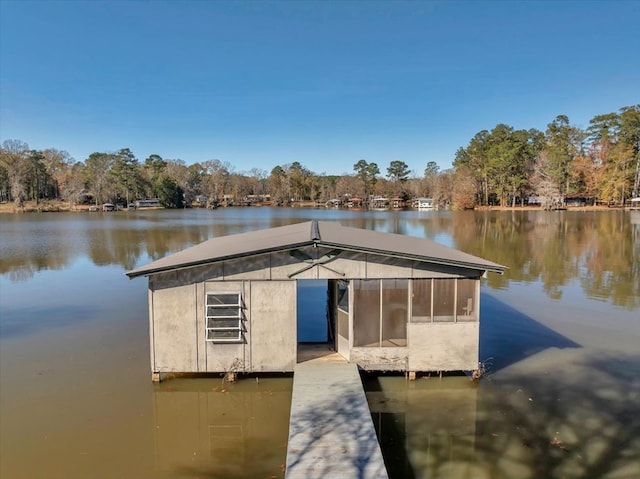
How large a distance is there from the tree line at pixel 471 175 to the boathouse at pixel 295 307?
77.3 metres

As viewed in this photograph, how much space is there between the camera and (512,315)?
602 inches

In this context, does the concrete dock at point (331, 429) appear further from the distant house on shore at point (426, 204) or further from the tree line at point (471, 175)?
the distant house on shore at point (426, 204)

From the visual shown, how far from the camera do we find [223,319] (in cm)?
914

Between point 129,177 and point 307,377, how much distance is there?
96635mm

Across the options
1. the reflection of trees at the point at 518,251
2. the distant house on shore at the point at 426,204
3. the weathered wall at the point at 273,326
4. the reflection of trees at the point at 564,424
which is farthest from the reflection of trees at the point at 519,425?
the distant house on shore at the point at 426,204

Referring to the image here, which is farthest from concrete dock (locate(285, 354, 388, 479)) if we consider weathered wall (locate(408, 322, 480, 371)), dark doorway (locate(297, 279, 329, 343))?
dark doorway (locate(297, 279, 329, 343))

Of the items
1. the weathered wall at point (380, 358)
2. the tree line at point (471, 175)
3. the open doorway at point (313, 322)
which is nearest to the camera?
the weathered wall at point (380, 358)

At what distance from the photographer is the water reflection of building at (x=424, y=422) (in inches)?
269

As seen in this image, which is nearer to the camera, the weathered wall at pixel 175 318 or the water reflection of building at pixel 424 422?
the water reflection of building at pixel 424 422

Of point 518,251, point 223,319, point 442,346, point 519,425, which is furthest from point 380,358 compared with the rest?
point 518,251

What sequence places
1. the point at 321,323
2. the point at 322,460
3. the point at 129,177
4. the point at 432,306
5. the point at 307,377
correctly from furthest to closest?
the point at 129,177 → the point at 321,323 → the point at 432,306 → the point at 307,377 → the point at 322,460

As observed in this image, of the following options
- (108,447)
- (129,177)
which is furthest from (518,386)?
(129,177)

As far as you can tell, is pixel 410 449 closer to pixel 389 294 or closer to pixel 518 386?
pixel 389 294

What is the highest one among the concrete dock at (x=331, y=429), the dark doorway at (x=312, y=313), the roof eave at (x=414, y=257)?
the roof eave at (x=414, y=257)
